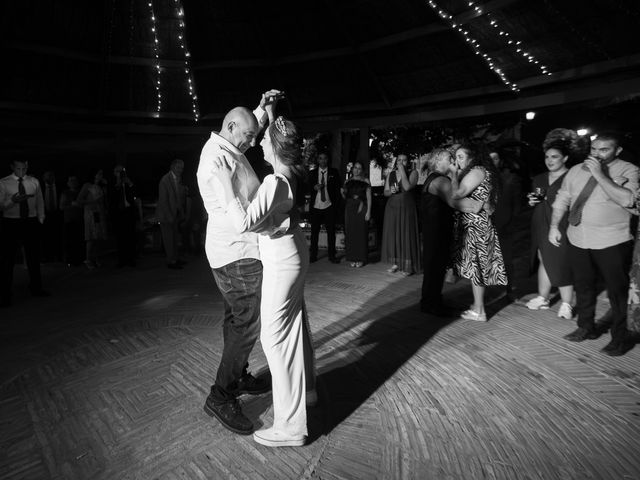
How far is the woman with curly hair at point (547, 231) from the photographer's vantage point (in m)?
3.95

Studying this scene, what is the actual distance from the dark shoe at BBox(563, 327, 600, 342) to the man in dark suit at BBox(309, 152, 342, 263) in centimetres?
417

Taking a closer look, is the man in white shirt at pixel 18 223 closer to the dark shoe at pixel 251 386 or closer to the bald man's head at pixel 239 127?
the dark shoe at pixel 251 386

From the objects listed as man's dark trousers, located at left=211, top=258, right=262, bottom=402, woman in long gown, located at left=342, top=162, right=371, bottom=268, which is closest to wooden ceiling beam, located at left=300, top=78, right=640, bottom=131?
woman in long gown, located at left=342, top=162, right=371, bottom=268

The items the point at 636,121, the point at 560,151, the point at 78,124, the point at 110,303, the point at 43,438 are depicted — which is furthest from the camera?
the point at 78,124

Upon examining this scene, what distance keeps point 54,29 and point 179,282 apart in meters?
5.38

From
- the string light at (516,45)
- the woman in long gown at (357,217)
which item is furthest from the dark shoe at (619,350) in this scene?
the string light at (516,45)

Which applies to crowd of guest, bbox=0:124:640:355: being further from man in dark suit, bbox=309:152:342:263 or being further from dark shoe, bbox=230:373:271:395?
dark shoe, bbox=230:373:271:395

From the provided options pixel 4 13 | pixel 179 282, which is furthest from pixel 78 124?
pixel 179 282

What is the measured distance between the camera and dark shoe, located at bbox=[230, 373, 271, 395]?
275 centimetres

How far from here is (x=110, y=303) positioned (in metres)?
4.98

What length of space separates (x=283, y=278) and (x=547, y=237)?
3.41m

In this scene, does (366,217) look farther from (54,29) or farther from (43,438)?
(54,29)

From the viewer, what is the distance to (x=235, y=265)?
229cm

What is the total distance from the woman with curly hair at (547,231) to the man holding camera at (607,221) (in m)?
0.28
